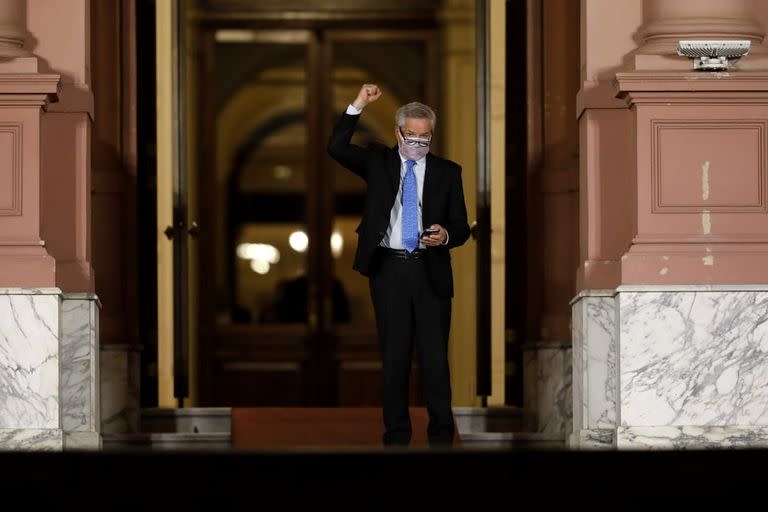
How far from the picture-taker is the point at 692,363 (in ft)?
19.8

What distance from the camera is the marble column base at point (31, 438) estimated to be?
5980 millimetres

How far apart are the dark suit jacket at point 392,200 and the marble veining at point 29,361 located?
53.6 inches

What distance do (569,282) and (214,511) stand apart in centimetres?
678

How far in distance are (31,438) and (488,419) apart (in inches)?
109

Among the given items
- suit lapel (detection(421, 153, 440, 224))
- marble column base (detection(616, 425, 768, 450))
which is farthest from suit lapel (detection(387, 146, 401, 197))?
marble column base (detection(616, 425, 768, 450))

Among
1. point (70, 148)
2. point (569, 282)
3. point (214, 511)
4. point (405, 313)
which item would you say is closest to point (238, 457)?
point (214, 511)

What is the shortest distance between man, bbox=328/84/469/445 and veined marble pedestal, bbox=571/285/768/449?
2.57 ft

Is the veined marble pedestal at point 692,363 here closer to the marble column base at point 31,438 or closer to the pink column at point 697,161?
the pink column at point 697,161

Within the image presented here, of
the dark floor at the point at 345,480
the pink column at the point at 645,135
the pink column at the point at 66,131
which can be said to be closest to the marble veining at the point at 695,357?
the pink column at the point at 645,135

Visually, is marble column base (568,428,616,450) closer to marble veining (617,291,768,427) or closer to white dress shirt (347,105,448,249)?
marble veining (617,291,768,427)

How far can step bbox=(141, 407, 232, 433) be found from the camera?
25.4 ft

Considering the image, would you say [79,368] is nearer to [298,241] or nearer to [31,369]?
[31,369]

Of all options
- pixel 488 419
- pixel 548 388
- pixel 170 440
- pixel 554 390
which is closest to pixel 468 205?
pixel 488 419

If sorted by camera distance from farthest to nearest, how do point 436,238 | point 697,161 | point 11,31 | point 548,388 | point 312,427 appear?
point 548,388, point 312,427, point 11,31, point 697,161, point 436,238
